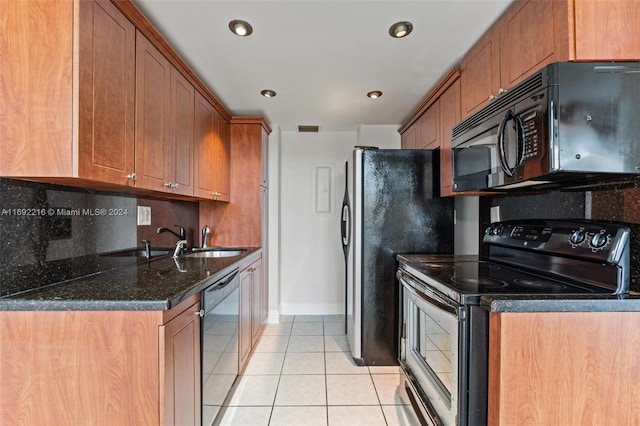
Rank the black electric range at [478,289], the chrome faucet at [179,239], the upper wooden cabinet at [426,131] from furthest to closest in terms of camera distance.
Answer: the upper wooden cabinet at [426,131], the chrome faucet at [179,239], the black electric range at [478,289]

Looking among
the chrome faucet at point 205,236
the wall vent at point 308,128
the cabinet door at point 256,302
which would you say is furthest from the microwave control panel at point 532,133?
the chrome faucet at point 205,236

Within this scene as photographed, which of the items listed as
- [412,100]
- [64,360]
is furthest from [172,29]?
[412,100]

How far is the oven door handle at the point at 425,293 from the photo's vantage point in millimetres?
1313

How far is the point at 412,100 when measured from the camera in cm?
284

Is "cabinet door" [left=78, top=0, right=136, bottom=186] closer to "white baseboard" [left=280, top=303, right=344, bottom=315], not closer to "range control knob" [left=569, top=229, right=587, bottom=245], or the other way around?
"range control knob" [left=569, top=229, right=587, bottom=245]

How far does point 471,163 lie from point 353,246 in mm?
1127

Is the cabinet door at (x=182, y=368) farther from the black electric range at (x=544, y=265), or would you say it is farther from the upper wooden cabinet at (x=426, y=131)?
the upper wooden cabinet at (x=426, y=131)

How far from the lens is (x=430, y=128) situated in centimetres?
264

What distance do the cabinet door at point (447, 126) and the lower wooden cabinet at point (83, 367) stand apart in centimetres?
202

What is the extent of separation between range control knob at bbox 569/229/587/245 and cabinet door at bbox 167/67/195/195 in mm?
2225

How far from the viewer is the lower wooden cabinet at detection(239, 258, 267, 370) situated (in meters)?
2.33

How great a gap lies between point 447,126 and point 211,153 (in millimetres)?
1990

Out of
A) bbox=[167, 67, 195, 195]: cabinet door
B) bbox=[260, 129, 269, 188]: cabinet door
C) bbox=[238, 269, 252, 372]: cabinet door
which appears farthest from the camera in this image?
bbox=[260, 129, 269, 188]: cabinet door

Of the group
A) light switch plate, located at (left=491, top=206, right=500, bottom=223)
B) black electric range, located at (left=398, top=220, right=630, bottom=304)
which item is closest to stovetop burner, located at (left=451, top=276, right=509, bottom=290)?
black electric range, located at (left=398, top=220, right=630, bottom=304)
